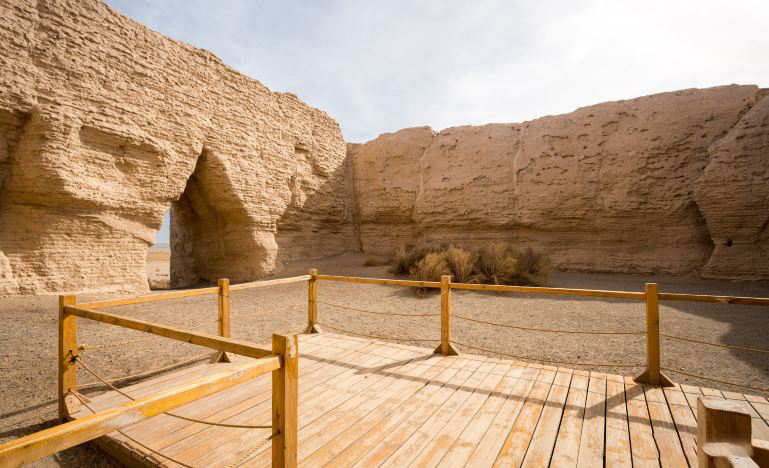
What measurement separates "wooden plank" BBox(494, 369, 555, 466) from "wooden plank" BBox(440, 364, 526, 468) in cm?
16

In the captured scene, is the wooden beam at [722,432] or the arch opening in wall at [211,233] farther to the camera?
the arch opening in wall at [211,233]

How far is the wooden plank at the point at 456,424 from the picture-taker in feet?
7.14

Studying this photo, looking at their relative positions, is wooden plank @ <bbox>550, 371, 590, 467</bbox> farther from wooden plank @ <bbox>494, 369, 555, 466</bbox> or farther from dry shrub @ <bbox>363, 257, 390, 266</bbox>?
dry shrub @ <bbox>363, 257, 390, 266</bbox>

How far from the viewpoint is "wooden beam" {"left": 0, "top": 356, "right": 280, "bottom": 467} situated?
36.4 inches

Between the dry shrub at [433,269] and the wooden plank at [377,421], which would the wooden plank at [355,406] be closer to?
the wooden plank at [377,421]

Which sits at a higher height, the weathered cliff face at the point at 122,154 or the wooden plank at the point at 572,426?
the weathered cliff face at the point at 122,154

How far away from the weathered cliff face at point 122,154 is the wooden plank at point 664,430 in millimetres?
9757

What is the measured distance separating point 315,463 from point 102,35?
1009 cm

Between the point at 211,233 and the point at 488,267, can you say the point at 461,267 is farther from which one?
the point at 211,233

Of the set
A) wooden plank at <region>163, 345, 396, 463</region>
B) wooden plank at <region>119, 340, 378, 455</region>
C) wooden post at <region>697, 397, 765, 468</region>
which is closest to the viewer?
wooden post at <region>697, 397, 765, 468</region>

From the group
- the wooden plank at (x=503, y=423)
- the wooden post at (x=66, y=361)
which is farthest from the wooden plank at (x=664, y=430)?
the wooden post at (x=66, y=361)

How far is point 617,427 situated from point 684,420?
20.5 inches

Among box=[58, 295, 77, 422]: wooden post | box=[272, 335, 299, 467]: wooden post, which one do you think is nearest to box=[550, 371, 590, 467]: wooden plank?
box=[272, 335, 299, 467]: wooden post

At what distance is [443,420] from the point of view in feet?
8.68
